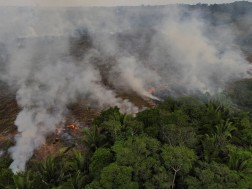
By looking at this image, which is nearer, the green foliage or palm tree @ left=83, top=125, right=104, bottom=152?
the green foliage

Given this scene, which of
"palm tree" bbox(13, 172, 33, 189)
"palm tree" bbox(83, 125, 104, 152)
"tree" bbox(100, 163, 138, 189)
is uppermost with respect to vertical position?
"tree" bbox(100, 163, 138, 189)

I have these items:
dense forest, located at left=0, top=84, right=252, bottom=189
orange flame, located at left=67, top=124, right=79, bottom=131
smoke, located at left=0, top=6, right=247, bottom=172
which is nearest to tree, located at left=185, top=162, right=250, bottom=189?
dense forest, located at left=0, top=84, right=252, bottom=189

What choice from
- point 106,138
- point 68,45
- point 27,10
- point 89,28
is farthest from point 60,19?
point 106,138

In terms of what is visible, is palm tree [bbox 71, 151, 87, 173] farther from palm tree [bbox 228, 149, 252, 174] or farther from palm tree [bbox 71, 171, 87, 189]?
palm tree [bbox 228, 149, 252, 174]

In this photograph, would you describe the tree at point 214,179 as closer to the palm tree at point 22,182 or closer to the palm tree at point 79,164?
the palm tree at point 79,164

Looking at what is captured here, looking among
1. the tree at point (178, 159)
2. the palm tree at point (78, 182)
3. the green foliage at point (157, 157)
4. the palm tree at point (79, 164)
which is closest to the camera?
the green foliage at point (157, 157)

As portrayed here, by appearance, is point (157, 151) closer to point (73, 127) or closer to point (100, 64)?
point (73, 127)

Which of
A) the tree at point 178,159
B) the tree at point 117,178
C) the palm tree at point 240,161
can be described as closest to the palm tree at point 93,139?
the tree at point 117,178
